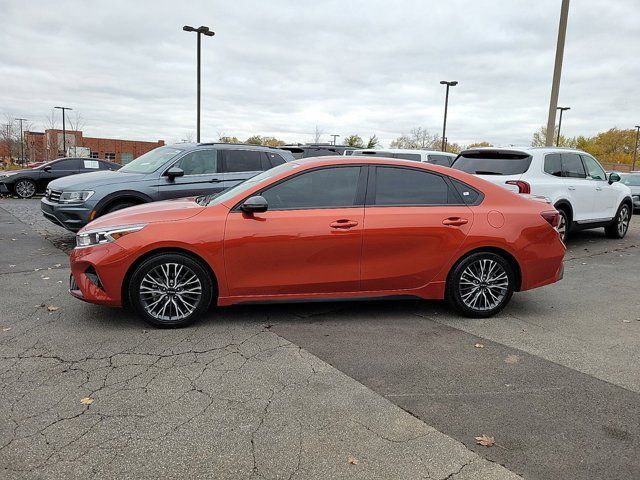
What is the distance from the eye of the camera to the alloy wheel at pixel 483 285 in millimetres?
5293

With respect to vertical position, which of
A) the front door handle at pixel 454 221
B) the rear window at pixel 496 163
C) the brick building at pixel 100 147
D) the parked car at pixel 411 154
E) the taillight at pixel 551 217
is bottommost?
the front door handle at pixel 454 221

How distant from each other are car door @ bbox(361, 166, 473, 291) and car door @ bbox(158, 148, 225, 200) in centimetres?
473

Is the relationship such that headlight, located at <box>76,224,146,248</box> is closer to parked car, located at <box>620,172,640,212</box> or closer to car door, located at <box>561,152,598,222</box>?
car door, located at <box>561,152,598,222</box>

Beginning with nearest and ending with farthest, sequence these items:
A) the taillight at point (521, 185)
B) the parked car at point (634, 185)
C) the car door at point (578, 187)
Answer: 1. the taillight at point (521, 185)
2. the car door at point (578, 187)
3. the parked car at point (634, 185)

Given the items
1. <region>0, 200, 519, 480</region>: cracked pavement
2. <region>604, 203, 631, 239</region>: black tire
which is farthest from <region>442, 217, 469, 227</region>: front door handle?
<region>604, 203, 631, 239</region>: black tire

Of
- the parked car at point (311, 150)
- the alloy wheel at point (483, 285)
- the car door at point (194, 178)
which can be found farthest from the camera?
the parked car at point (311, 150)

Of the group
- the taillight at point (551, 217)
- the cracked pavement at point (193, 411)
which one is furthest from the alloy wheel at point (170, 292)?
the taillight at point (551, 217)

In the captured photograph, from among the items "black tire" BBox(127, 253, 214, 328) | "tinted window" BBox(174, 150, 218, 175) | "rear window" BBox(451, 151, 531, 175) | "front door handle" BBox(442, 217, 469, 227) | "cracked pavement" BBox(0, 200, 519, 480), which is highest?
"rear window" BBox(451, 151, 531, 175)

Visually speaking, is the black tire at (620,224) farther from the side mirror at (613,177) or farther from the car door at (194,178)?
the car door at (194,178)

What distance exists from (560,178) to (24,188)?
55.7 ft

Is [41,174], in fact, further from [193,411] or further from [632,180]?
[632,180]

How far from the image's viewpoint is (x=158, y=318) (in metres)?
4.79

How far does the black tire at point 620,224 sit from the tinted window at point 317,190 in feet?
27.0

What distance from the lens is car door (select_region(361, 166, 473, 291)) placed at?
16.6ft
